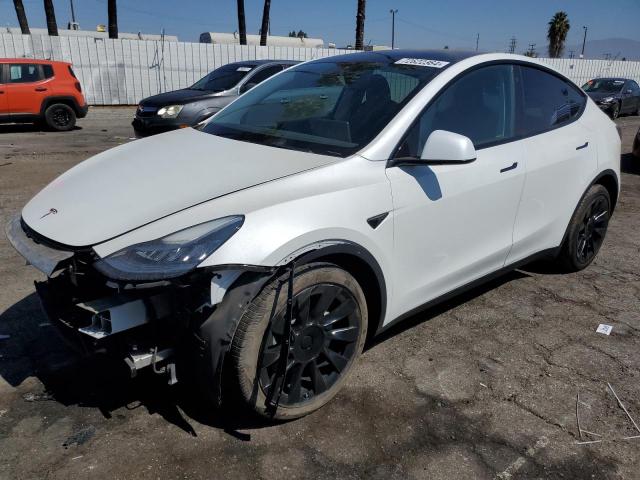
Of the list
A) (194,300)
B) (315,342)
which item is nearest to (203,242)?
(194,300)

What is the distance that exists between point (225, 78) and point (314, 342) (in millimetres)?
8859

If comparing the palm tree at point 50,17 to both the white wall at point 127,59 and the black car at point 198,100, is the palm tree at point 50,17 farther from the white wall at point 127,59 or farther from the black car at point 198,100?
the black car at point 198,100

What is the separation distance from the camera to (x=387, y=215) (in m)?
2.78

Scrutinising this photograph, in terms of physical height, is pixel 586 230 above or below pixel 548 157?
below

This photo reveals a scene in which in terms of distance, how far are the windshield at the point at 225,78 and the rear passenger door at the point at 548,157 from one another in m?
7.19

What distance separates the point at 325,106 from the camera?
11.4 feet

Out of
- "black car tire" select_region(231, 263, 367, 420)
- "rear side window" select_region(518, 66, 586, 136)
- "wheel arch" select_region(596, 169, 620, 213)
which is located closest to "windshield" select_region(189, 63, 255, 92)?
"rear side window" select_region(518, 66, 586, 136)

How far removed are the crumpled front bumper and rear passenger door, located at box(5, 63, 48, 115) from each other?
11930mm

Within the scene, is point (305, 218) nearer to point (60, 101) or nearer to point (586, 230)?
point (586, 230)

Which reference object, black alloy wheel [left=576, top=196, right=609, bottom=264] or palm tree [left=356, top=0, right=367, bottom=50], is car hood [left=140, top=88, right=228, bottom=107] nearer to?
black alloy wheel [left=576, top=196, right=609, bottom=264]

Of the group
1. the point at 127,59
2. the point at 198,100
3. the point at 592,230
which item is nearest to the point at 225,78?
the point at 198,100

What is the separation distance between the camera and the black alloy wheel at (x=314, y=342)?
2492 mm

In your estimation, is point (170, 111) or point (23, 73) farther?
point (23, 73)

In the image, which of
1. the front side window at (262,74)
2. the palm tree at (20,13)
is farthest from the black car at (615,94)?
the palm tree at (20,13)
